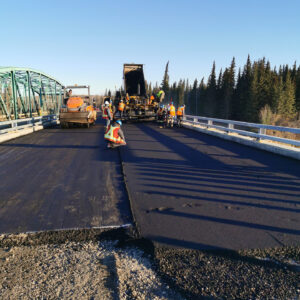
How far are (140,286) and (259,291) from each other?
116 centimetres

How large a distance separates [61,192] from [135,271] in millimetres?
3237

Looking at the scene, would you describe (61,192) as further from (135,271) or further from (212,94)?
(212,94)

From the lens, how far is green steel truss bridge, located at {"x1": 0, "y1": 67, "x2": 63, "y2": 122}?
20.1 meters

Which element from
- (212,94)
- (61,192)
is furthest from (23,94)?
(212,94)

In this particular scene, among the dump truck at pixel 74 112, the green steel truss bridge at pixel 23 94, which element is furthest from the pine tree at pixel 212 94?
the dump truck at pixel 74 112

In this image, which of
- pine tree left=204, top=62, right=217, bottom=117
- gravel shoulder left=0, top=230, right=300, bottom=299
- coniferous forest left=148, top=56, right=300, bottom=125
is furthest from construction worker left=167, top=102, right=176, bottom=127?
pine tree left=204, top=62, right=217, bottom=117

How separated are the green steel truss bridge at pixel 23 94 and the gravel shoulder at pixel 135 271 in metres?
18.6

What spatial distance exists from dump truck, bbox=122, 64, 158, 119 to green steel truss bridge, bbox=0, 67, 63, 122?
8.90 metres

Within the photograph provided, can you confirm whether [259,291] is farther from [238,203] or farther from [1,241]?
[1,241]

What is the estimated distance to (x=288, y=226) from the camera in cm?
389

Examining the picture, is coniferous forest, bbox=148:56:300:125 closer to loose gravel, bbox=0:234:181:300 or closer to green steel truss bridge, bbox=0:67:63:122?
green steel truss bridge, bbox=0:67:63:122

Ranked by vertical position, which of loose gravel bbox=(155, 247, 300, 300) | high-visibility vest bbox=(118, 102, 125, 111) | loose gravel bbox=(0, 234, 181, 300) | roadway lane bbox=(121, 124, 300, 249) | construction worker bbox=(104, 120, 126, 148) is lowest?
loose gravel bbox=(0, 234, 181, 300)

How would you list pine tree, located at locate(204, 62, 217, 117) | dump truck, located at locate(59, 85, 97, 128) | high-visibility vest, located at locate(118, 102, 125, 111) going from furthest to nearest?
pine tree, located at locate(204, 62, 217, 117) < high-visibility vest, located at locate(118, 102, 125, 111) < dump truck, located at locate(59, 85, 97, 128)

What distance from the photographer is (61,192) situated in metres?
5.58
